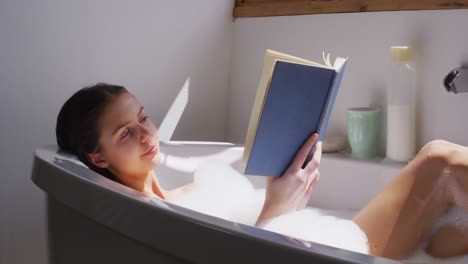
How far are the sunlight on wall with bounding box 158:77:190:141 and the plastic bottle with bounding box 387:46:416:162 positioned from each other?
2.39 feet

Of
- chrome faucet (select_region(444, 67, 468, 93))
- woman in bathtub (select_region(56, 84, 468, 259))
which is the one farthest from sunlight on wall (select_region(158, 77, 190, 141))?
chrome faucet (select_region(444, 67, 468, 93))

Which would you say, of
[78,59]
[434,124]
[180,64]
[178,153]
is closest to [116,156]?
[178,153]

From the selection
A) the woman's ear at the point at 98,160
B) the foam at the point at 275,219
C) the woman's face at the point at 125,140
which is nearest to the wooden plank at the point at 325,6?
the foam at the point at 275,219

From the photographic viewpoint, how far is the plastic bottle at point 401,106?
1.47 meters

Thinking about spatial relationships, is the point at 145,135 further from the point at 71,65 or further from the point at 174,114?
the point at 174,114

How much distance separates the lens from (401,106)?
1.47 meters

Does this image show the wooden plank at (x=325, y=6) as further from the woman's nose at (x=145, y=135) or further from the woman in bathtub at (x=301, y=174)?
the woman's nose at (x=145, y=135)

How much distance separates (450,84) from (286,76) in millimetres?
500

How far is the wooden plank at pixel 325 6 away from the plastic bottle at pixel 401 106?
13 centimetres

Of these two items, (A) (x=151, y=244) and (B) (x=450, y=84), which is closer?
(A) (x=151, y=244)

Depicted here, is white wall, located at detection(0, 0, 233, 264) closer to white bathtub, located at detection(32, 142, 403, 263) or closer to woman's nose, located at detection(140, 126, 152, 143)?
white bathtub, located at detection(32, 142, 403, 263)

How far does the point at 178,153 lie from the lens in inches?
64.2

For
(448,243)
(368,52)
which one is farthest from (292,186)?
(368,52)

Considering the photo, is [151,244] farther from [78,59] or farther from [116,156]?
[78,59]
